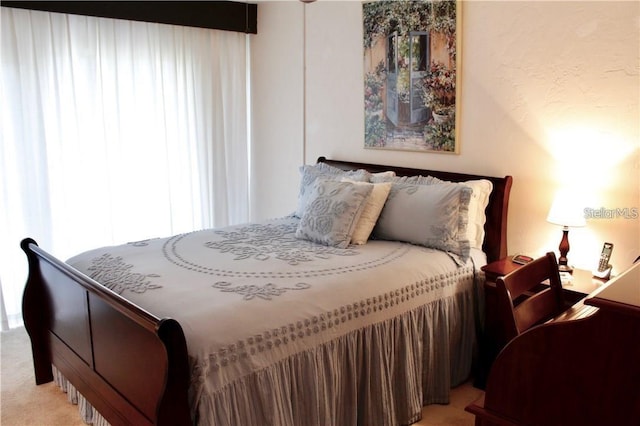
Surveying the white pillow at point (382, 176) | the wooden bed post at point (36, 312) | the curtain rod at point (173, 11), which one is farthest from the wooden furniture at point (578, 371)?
the curtain rod at point (173, 11)

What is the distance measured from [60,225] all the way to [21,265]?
357 millimetres

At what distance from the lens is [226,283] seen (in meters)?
2.26

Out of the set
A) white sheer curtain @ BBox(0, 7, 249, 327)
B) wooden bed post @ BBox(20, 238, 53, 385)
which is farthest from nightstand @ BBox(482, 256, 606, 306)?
white sheer curtain @ BBox(0, 7, 249, 327)

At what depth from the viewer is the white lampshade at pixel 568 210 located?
262 centimetres

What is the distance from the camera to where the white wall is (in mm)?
2584

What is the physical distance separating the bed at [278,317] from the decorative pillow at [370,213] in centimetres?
3

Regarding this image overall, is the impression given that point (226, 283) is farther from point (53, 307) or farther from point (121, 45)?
point (121, 45)

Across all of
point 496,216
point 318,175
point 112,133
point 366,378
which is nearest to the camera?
point 366,378

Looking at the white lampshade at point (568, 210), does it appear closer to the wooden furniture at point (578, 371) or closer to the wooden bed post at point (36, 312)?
the wooden furniture at point (578, 371)

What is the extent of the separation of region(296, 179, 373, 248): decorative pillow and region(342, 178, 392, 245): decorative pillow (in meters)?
0.04

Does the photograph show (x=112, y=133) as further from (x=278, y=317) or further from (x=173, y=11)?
(x=278, y=317)

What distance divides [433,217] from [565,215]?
632 mm

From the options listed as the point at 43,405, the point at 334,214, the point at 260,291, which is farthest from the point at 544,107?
the point at 43,405

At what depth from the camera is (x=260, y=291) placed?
2.18 metres
